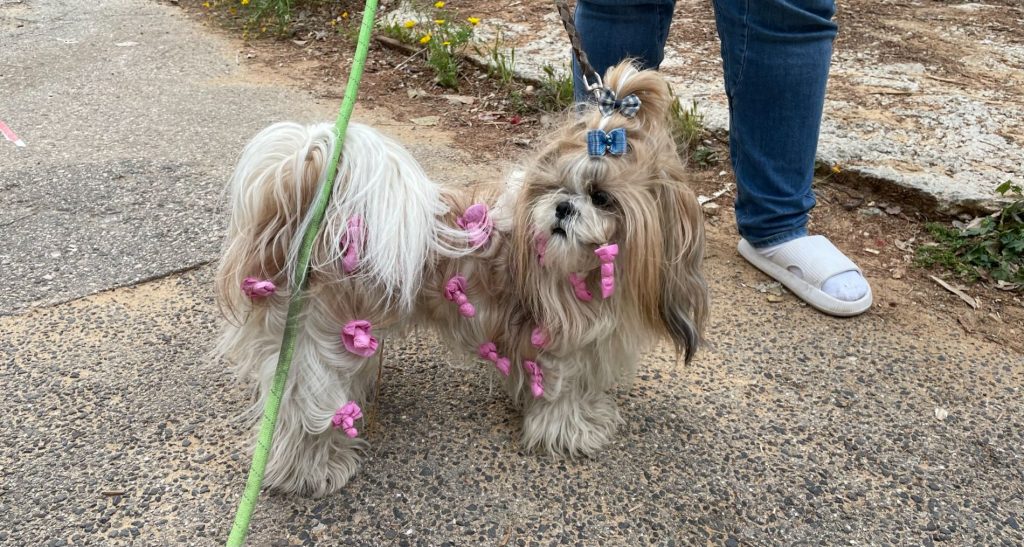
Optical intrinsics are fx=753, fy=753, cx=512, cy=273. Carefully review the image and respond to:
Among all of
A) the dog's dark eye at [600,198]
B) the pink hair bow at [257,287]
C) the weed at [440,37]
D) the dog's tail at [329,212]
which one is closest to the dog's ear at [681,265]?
the dog's dark eye at [600,198]

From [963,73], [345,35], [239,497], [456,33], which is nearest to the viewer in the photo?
[239,497]

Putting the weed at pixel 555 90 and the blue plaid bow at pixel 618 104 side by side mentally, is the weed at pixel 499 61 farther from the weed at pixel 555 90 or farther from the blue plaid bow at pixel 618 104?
the blue plaid bow at pixel 618 104

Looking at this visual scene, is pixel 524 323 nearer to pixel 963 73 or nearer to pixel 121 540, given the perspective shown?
pixel 121 540

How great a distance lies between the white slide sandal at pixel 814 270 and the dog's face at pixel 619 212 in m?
1.17

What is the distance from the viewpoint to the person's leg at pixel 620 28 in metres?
2.70

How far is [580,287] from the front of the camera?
195 cm

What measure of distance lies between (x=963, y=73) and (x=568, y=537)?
4.15m

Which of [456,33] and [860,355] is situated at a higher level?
[456,33]

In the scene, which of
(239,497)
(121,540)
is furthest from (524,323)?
(121,540)

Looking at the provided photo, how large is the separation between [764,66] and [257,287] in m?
1.87

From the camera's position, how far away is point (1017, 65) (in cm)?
469

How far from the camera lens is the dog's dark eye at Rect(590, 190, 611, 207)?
1.80 m

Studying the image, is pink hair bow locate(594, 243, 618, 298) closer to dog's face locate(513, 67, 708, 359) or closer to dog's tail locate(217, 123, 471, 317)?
dog's face locate(513, 67, 708, 359)

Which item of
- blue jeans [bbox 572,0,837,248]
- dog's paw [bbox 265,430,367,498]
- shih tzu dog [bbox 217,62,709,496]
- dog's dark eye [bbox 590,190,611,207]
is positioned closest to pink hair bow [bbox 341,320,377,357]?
shih tzu dog [bbox 217,62,709,496]
